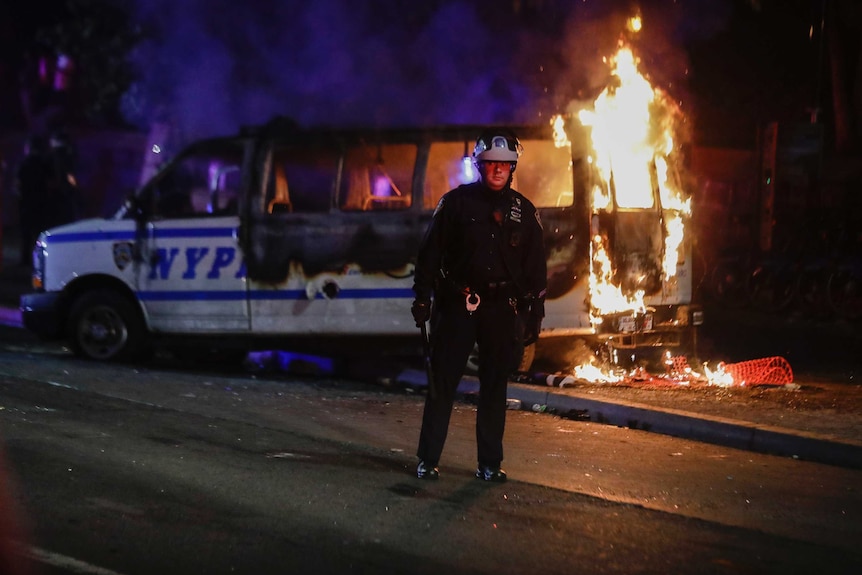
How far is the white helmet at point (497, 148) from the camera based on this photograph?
19.3 feet

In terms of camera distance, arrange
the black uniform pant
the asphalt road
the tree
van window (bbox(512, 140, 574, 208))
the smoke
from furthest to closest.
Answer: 1. the tree
2. the smoke
3. van window (bbox(512, 140, 574, 208))
4. the black uniform pant
5. the asphalt road

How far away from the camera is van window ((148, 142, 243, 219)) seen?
9805mm

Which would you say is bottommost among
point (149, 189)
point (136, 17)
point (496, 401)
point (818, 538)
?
point (818, 538)

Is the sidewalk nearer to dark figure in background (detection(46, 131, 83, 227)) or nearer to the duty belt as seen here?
the duty belt

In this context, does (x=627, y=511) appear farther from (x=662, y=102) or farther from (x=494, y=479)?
(x=662, y=102)

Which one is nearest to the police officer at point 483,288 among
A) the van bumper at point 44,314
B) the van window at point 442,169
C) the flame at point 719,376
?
the van window at point 442,169

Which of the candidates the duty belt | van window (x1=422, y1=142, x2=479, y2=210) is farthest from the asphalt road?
van window (x1=422, y1=142, x2=479, y2=210)

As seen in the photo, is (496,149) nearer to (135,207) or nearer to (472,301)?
(472,301)

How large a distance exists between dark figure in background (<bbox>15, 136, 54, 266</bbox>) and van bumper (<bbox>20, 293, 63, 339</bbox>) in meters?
7.08

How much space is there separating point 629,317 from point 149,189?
4.38 metres

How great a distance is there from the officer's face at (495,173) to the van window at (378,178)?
3.46 meters

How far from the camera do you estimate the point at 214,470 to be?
621 centimetres

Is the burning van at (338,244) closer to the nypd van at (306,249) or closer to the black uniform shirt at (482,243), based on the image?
the nypd van at (306,249)

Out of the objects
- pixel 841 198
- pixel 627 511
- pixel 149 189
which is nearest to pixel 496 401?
pixel 627 511
